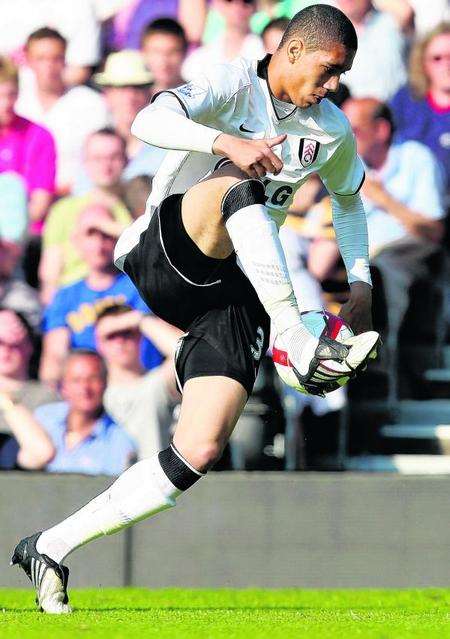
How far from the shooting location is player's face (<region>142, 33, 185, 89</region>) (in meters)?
9.14

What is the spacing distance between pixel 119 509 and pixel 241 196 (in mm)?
1287

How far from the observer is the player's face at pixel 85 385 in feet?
27.5

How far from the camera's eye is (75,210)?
895 cm

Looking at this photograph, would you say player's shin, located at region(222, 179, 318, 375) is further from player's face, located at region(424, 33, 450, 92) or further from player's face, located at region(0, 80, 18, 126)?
player's face, located at region(0, 80, 18, 126)

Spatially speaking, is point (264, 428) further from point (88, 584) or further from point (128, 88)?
point (128, 88)

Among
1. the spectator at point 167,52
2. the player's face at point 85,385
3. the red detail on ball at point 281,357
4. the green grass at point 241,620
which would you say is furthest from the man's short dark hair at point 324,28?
the spectator at point 167,52

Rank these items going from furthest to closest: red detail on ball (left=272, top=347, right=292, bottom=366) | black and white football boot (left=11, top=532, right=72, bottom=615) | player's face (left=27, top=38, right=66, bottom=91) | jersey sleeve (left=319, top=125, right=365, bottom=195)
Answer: player's face (left=27, top=38, right=66, bottom=91) → jersey sleeve (left=319, top=125, right=365, bottom=195) → black and white football boot (left=11, top=532, right=72, bottom=615) → red detail on ball (left=272, top=347, right=292, bottom=366)

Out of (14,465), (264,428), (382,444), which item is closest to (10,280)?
(14,465)

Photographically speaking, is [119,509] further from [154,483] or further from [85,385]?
[85,385]

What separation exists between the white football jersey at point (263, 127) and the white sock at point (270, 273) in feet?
1.78

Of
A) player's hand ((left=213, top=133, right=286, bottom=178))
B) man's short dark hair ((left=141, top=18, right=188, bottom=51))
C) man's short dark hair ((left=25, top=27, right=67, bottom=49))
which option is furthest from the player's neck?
player's hand ((left=213, top=133, right=286, bottom=178))

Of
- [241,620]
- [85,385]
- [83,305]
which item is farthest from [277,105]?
[83,305]

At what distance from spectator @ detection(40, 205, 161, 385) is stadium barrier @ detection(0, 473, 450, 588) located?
3.32ft

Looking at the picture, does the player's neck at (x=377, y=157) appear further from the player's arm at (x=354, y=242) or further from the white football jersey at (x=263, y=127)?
the white football jersey at (x=263, y=127)
